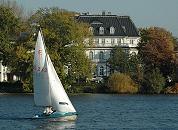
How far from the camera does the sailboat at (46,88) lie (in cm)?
6069

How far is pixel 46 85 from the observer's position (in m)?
61.2

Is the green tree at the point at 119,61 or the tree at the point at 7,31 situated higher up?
the tree at the point at 7,31

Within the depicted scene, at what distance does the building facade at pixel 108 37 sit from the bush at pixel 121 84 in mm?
27983

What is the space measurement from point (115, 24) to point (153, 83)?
114 ft

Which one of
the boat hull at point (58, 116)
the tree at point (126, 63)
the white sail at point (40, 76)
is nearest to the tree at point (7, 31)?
the tree at point (126, 63)

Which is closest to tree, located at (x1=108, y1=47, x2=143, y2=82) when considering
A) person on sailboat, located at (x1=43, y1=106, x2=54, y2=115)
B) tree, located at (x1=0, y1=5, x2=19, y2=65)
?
tree, located at (x1=0, y1=5, x2=19, y2=65)

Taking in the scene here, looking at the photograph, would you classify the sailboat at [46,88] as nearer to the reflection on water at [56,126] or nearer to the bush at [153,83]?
the reflection on water at [56,126]

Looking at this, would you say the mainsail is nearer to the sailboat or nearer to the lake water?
the sailboat

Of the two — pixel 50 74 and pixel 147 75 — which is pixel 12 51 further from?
pixel 50 74

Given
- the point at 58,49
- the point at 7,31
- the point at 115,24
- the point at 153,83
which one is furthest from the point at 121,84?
the point at 115,24

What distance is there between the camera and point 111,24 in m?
156

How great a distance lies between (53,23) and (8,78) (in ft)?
87.0

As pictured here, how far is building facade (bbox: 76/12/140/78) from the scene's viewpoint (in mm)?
154875

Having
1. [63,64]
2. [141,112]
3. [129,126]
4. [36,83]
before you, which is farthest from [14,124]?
[63,64]
